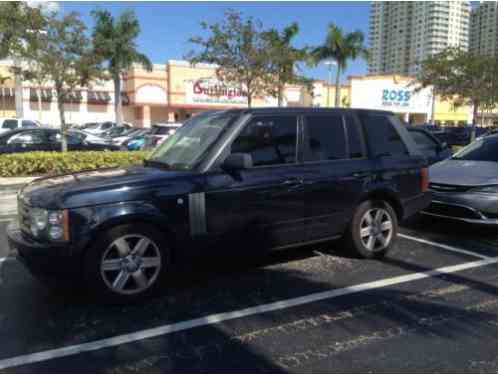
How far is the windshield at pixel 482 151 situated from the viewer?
739 centimetres

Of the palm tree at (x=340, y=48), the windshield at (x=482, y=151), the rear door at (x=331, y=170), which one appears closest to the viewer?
the rear door at (x=331, y=170)

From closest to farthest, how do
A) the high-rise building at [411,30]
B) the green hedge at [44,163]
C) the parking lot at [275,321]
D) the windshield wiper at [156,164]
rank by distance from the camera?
the parking lot at [275,321] < the windshield wiper at [156,164] < the green hedge at [44,163] < the high-rise building at [411,30]

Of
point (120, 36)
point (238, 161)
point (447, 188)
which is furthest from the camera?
point (120, 36)

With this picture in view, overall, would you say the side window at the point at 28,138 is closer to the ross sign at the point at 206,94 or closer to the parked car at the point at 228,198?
the parked car at the point at 228,198

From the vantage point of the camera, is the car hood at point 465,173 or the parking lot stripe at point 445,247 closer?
the parking lot stripe at point 445,247

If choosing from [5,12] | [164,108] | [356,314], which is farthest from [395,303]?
[164,108]

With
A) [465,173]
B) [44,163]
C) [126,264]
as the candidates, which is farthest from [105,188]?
[44,163]

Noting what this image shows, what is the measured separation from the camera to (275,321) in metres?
3.81

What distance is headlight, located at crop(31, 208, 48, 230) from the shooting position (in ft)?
12.6

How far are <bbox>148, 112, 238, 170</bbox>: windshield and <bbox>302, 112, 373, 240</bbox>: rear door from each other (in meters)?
0.97

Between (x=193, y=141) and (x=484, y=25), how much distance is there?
59.7 meters

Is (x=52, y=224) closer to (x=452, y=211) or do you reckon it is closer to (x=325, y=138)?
(x=325, y=138)

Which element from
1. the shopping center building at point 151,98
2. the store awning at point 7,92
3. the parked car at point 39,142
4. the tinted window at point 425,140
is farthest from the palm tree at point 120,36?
the tinted window at point 425,140

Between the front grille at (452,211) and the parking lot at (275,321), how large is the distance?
90 centimetres
